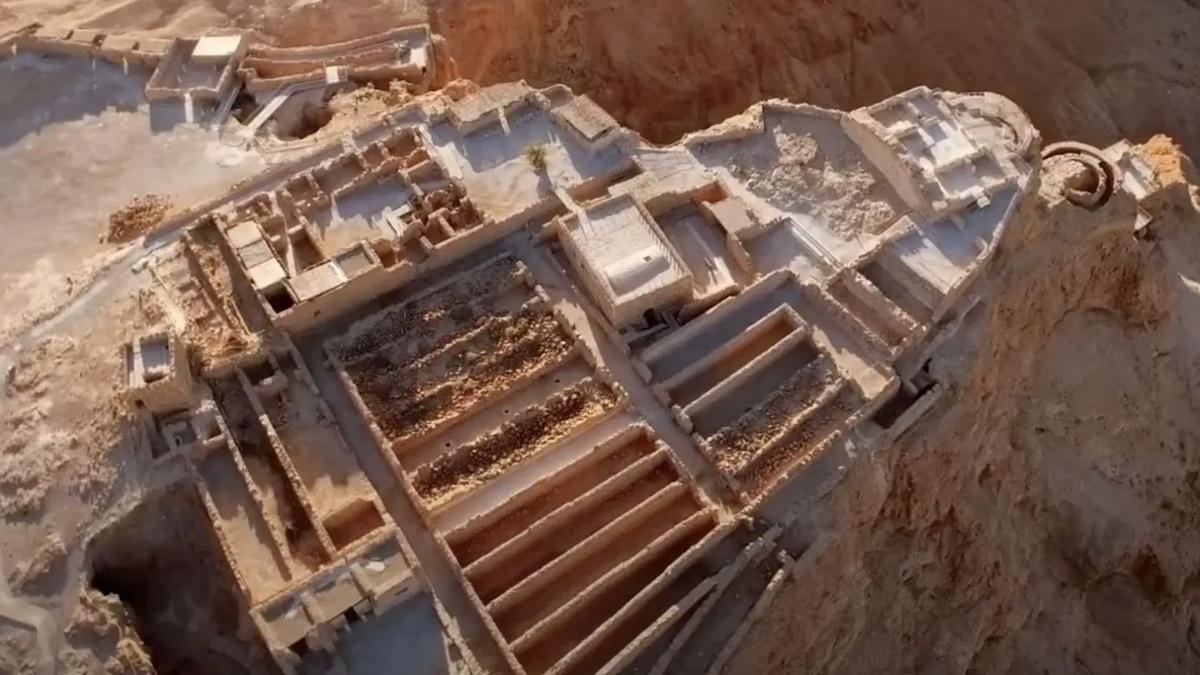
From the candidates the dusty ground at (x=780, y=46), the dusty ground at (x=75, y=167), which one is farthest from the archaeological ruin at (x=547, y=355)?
the dusty ground at (x=780, y=46)

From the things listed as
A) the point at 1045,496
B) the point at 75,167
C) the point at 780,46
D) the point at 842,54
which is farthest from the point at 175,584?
the point at 842,54

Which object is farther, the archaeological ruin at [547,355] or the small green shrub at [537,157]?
the small green shrub at [537,157]

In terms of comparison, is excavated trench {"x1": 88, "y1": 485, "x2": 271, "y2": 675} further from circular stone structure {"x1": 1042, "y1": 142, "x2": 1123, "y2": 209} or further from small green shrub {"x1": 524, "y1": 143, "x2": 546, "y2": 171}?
circular stone structure {"x1": 1042, "y1": 142, "x2": 1123, "y2": 209}

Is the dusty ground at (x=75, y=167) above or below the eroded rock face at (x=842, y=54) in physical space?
above

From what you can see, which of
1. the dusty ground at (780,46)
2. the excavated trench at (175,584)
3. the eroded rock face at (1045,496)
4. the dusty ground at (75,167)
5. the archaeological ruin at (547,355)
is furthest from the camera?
the dusty ground at (780,46)

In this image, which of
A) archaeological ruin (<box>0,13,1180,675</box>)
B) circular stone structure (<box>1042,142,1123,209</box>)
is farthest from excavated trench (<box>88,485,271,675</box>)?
circular stone structure (<box>1042,142,1123,209</box>)

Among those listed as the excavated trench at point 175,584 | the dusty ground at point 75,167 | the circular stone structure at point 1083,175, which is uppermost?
the dusty ground at point 75,167

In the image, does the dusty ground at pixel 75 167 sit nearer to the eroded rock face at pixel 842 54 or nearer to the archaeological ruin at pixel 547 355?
the archaeological ruin at pixel 547 355

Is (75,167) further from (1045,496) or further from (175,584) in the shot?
(1045,496)
